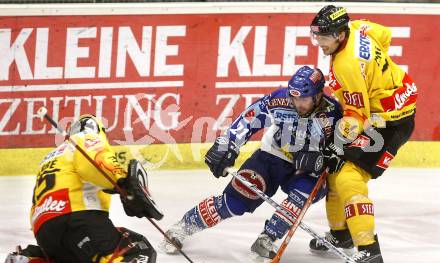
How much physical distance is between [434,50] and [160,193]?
241 cm

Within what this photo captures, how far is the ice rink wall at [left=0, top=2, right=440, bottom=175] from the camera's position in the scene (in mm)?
A: 7602

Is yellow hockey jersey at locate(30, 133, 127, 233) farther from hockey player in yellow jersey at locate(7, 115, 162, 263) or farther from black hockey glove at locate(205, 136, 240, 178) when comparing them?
black hockey glove at locate(205, 136, 240, 178)

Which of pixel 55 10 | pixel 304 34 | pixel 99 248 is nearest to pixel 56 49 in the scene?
pixel 55 10

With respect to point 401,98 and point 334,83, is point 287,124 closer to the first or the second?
point 334,83

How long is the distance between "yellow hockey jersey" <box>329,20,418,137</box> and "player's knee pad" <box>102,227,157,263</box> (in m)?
1.38

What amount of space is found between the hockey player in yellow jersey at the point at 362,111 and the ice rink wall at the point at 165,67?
1963 mm

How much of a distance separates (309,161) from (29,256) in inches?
62.6

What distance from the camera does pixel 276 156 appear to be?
20.1 feet

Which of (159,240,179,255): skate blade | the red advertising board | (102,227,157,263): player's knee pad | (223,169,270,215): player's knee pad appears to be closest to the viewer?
(102,227,157,263): player's knee pad

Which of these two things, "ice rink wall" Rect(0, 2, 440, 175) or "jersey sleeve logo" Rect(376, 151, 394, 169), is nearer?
"jersey sleeve logo" Rect(376, 151, 394, 169)

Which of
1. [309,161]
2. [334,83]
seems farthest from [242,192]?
[334,83]

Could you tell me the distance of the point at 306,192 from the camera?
19.6 feet

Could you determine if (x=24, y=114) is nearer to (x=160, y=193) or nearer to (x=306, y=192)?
(x=160, y=193)

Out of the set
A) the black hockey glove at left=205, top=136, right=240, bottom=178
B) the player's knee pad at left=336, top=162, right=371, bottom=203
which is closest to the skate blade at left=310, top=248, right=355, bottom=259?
the player's knee pad at left=336, top=162, right=371, bottom=203
